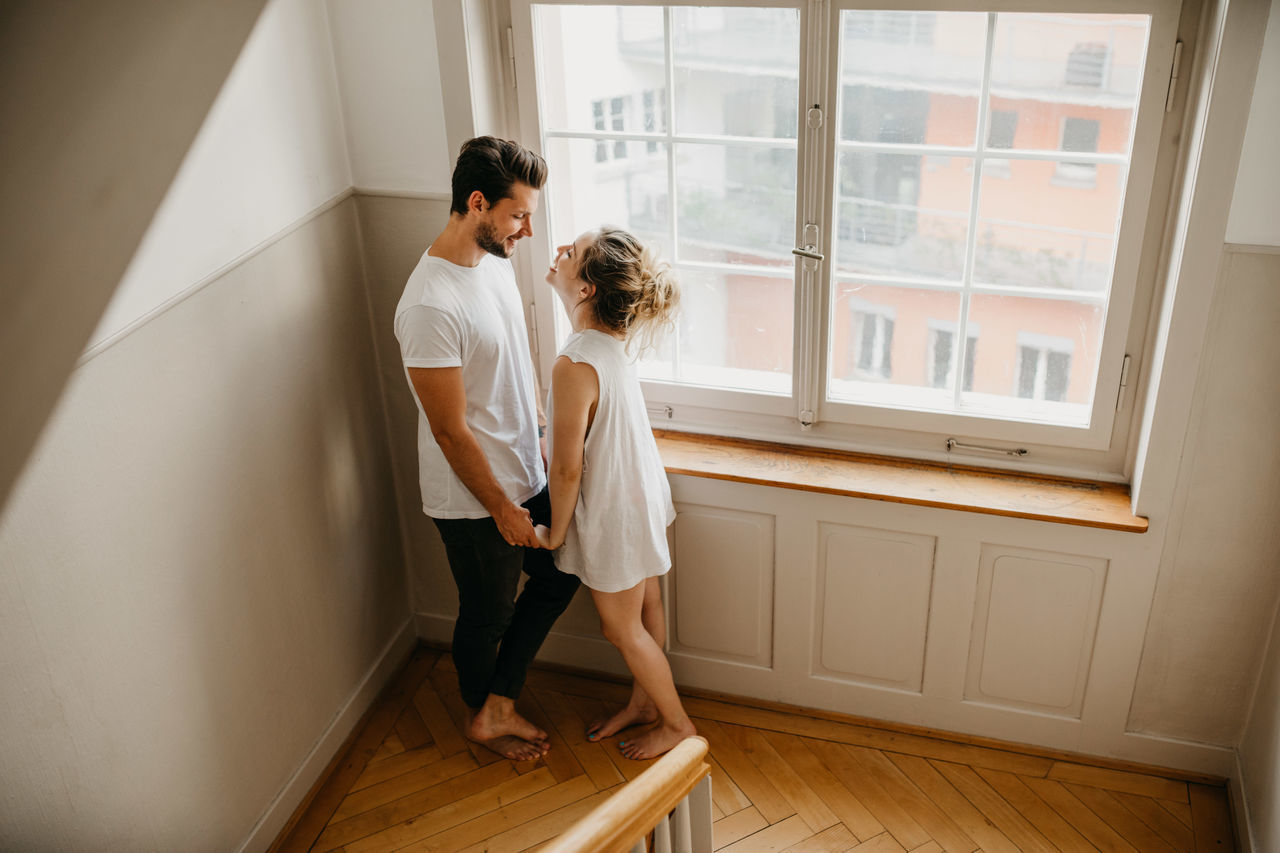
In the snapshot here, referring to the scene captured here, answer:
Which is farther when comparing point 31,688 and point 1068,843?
point 1068,843

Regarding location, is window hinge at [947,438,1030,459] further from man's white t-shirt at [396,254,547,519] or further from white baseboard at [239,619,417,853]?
white baseboard at [239,619,417,853]

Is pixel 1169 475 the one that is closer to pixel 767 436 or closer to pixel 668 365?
pixel 767 436

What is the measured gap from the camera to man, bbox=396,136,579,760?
2.27m

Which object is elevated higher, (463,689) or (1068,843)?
(463,689)

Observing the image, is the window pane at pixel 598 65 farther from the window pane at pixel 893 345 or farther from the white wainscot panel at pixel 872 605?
the white wainscot panel at pixel 872 605

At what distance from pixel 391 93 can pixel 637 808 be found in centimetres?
197

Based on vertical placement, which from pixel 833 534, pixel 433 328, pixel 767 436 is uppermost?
pixel 433 328

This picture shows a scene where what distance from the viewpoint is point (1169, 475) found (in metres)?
2.36

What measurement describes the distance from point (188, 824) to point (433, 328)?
121 cm

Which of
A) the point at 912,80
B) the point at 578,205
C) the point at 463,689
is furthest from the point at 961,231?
the point at 463,689

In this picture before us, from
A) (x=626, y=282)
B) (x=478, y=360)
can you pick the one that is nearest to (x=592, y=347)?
(x=626, y=282)

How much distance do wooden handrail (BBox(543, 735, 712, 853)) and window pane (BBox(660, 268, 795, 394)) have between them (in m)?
1.46

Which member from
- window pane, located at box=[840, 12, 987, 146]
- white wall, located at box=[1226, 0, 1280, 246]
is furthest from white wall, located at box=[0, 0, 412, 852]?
white wall, located at box=[1226, 0, 1280, 246]

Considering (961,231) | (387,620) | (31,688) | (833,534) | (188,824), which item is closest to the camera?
(31,688)
